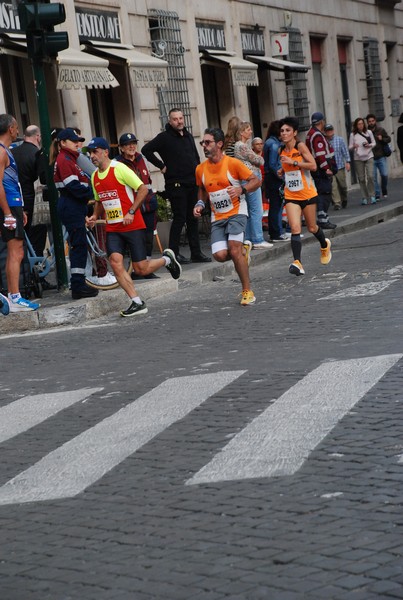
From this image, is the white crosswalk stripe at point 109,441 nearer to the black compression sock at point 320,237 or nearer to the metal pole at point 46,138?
the metal pole at point 46,138

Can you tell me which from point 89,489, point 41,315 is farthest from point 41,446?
point 41,315

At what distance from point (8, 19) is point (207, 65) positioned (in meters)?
8.22

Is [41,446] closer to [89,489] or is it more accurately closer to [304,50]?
[89,489]

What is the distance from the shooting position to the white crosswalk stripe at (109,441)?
19.8ft

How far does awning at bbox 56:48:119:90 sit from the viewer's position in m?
18.2

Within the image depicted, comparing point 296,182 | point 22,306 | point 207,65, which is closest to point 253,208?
point 296,182

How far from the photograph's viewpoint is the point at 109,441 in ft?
22.3

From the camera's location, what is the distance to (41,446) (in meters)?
6.94

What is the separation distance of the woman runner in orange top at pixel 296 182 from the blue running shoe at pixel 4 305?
3.24 meters

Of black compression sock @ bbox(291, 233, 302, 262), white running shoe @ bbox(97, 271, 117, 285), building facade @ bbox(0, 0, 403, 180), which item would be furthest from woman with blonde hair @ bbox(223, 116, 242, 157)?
white running shoe @ bbox(97, 271, 117, 285)

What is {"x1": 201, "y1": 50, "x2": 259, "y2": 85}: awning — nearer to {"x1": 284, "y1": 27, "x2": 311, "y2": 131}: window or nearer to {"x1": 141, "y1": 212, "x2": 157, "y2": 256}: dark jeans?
{"x1": 284, "y1": 27, "x2": 311, "y2": 131}: window

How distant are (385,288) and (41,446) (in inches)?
230

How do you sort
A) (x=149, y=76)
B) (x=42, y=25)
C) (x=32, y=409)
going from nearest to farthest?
1. (x=32, y=409)
2. (x=42, y=25)
3. (x=149, y=76)

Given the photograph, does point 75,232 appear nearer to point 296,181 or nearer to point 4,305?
point 4,305
